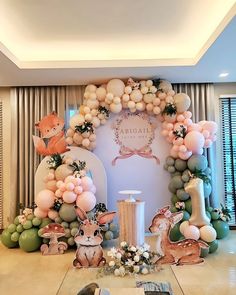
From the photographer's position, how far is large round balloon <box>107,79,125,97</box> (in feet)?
15.3

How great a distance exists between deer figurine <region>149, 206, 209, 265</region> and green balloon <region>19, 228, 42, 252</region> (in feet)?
5.47

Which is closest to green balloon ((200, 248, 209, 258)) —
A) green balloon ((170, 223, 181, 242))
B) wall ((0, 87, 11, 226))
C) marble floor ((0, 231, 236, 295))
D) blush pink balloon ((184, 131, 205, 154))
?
marble floor ((0, 231, 236, 295))

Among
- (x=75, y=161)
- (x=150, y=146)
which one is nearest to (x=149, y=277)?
(x=75, y=161)

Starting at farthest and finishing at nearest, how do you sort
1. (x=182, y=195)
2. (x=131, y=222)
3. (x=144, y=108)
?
(x=144, y=108) → (x=182, y=195) → (x=131, y=222)

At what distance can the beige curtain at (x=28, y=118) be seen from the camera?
507 cm

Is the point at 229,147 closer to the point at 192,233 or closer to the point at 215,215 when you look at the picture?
the point at 215,215

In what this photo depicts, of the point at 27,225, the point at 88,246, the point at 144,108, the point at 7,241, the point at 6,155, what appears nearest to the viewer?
the point at 88,246

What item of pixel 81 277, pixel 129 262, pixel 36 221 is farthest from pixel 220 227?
pixel 36 221

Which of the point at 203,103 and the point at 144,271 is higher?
the point at 203,103

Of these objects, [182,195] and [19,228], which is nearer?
[19,228]

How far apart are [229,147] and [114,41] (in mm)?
2806

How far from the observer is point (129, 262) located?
335cm

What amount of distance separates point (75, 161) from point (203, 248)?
2.18 meters

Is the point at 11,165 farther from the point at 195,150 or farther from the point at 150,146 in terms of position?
the point at 195,150
